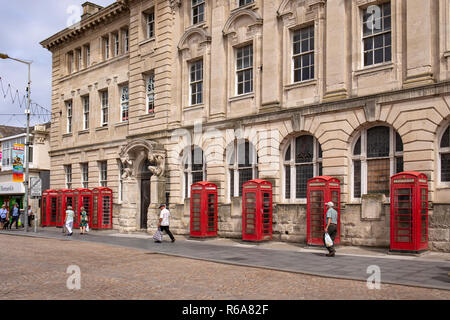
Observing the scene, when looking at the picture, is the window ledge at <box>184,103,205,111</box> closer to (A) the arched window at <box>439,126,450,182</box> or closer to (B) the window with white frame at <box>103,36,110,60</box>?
(B) the window with white frame at <box>103,36,110,60</box>

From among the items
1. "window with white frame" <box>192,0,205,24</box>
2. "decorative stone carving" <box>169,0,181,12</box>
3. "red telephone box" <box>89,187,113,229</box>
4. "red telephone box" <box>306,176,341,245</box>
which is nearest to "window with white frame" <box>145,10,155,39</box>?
"decorative stone carving" <box>169,0,181,12</box>

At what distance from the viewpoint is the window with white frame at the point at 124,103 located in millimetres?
29234

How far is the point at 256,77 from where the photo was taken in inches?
832

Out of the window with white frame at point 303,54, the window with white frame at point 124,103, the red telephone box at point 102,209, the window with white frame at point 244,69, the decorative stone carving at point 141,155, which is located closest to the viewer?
the window with white frame at point 303,54

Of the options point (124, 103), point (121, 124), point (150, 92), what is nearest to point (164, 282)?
point (150, 92)

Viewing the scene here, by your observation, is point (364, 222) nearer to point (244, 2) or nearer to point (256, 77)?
point (256, 77)

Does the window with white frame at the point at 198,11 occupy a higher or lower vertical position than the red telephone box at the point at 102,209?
higher

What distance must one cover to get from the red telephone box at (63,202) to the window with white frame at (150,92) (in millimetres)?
8588

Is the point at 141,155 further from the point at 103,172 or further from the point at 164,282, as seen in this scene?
the point at 164,282

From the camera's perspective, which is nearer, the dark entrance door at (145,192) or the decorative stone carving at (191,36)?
the decorative stone carving at (191,36)

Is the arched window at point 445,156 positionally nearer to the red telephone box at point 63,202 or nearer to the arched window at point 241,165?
the arched window at point 241,165

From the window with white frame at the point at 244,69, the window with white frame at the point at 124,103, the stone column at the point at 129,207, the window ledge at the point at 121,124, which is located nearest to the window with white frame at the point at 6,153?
the window ledge at the point at 121,124

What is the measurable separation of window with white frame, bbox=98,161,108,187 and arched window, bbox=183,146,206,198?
27.4 feet

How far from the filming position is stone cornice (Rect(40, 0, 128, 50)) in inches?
1154
